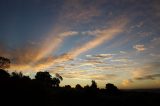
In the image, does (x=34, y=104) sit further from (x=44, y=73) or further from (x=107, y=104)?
(x=44, y=73)

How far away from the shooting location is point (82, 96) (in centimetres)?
6328

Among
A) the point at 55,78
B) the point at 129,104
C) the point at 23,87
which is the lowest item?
the point at 129,104

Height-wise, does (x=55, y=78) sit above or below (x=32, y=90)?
above

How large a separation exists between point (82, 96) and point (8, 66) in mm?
47153

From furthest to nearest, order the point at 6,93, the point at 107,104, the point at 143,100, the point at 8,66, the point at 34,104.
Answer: the point at 8,66
the point at 143,100
the point at 107,104
the point at 34,104
the point at 6,93

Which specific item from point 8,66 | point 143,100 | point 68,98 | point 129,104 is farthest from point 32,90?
point 8,66

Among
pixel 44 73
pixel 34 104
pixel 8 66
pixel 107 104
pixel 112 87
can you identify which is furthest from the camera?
pixel 44 73

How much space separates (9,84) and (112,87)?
3135 inches

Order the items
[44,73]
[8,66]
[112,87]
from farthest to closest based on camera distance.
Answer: [44,73] < [112,87] < [8,66]

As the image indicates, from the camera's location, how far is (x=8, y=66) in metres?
95.0

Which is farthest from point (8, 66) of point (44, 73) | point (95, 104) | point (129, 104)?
point (129, 104)

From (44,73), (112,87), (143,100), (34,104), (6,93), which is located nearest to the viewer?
(6,93)

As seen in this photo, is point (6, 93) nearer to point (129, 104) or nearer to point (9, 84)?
point (9, 84)

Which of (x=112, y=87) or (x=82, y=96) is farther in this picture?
(x=112, y=87)
